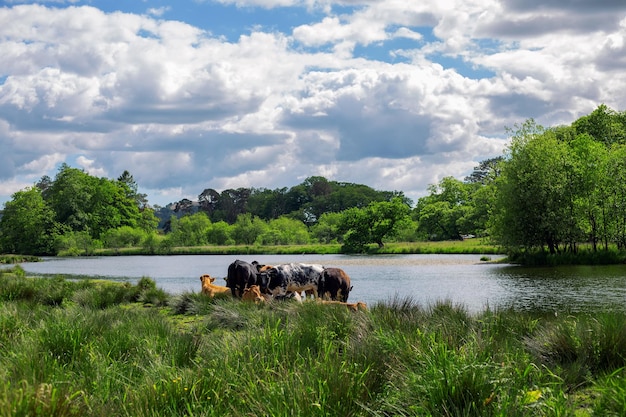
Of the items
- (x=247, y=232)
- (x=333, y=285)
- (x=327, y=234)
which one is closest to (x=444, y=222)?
(x=327, y=234)

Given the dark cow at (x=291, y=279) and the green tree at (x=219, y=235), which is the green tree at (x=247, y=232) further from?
the dark cow at (x=291, y=279)

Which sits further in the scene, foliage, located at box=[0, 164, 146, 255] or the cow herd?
foliage, located at box=[0, 164, 146, 255]

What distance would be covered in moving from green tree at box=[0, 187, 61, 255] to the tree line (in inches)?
8.0

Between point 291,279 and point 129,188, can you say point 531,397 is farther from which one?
point 129,188

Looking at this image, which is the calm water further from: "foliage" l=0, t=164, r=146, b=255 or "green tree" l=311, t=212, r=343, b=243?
"foliage" l=0, t=164, r=146, b=255

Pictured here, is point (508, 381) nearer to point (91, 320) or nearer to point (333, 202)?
point (91, 320)

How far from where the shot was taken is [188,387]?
5379 millimetres

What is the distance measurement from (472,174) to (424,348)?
154421 mm

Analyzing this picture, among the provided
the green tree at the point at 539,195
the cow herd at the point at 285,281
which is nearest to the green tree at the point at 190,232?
the green tree at the point at 539,195

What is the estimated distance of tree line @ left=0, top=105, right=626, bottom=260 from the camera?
43250 mm

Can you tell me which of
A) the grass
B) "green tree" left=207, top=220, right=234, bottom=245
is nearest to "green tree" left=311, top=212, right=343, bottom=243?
"green tree" left=207, top=220, right=234, bottom=245

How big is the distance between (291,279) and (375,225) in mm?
62818

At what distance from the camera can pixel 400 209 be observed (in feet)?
260

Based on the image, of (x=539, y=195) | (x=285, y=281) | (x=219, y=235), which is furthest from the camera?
(x=219, y=235)
